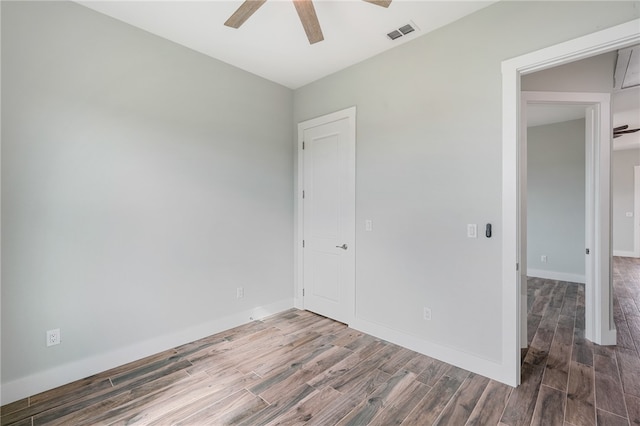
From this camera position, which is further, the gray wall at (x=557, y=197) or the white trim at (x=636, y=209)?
the white trim at (x=636, y=209)

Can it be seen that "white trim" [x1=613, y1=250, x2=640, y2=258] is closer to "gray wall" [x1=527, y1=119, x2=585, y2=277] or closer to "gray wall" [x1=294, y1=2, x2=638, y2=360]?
"gray wall" [x1=527, y1=119, x2=585, y2=277]

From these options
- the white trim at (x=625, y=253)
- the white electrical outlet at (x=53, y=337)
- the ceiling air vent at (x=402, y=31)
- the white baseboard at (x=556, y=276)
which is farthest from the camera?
the white trim at (x=625, y=253)

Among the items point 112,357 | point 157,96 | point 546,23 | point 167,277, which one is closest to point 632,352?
point 546,23

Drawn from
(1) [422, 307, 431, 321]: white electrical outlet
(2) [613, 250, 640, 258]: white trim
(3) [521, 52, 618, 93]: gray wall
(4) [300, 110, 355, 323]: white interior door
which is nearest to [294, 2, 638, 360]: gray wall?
(1) [422, 307, 431, 321]: white electrical outlet

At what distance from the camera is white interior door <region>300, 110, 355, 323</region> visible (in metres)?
3.21

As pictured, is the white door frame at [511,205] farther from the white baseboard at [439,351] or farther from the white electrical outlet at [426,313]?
the white electrical outlet at [426,313]

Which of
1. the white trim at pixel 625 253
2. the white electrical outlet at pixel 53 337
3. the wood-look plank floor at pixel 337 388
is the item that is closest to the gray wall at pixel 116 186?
the white electrical outlet at pixel 53 337

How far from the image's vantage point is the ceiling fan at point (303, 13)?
1.76 m

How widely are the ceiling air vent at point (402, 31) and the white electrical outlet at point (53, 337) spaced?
368 centimetres

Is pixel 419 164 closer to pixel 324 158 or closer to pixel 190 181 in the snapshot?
pixel 324 158

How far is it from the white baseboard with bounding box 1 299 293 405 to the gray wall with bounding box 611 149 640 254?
372 inches

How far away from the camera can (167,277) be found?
269 cm

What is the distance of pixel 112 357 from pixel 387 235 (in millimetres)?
2684

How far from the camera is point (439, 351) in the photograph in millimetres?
2510
